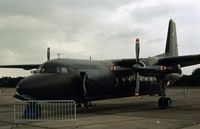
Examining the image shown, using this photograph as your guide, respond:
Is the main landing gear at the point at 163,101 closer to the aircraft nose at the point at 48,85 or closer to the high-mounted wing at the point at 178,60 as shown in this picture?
the high-mounted wing at the point at 178,60

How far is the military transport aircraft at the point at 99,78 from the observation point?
59.4 ft

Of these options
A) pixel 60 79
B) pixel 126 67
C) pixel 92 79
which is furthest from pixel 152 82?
pixel 60 79

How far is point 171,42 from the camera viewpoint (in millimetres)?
29641

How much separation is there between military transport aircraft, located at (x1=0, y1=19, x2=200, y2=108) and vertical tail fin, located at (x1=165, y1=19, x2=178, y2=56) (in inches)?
177

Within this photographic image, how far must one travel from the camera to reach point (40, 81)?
1795cm

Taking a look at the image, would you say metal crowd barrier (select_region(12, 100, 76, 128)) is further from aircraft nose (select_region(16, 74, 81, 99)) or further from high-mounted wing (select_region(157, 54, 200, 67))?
high-mounted wing (select_region(157, 54, 200, 67))

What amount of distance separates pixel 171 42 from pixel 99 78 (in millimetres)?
10727

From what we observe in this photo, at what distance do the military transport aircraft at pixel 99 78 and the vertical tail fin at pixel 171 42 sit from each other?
450 cm

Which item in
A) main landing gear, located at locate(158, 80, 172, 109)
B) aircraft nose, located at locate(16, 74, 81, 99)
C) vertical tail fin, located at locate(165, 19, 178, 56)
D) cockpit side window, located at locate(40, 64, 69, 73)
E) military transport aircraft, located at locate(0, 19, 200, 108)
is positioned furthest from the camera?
vertical tail fin, located at locate(165, 19, 178, 56)

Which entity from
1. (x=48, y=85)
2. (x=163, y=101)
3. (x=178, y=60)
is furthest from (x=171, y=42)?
(x=48, y=85)

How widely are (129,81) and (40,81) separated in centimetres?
724

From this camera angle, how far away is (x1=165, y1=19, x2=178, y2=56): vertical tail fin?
2922cm

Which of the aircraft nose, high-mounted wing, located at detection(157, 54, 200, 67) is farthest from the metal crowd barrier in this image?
high-mounted wing, located at detection(157, 54, 200, 67)

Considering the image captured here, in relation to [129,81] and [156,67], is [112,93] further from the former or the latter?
[156,67]
